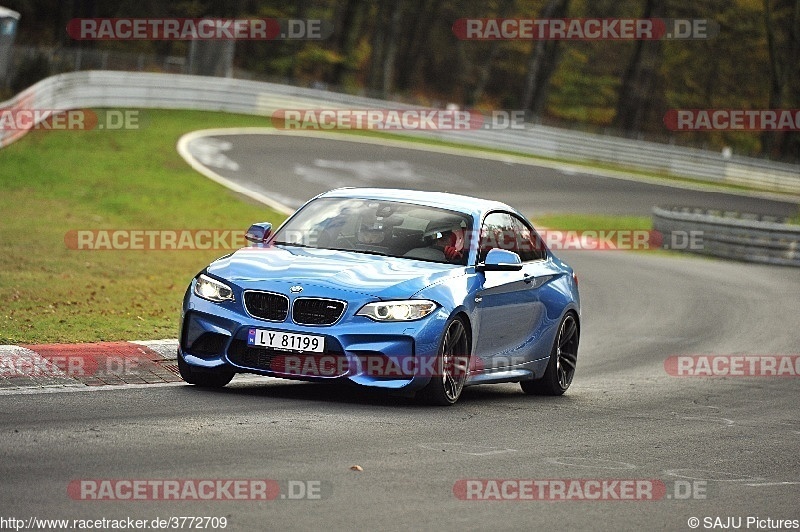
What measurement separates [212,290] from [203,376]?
68 cm

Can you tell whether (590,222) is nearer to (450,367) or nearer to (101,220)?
(101,220)

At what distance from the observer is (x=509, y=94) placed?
96875mm

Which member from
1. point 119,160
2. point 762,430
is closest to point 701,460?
point 762,430

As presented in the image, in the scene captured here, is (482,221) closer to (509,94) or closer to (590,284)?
(590,284)

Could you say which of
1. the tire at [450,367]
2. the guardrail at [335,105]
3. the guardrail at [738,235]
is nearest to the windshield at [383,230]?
the tire at [450,367]

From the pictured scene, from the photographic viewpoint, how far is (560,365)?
12266mm

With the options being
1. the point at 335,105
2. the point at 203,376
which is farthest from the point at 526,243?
the point at 335,105

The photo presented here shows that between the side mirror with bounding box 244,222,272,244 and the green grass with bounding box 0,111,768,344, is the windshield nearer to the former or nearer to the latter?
the side mirror with bounding box 244,222,272,244

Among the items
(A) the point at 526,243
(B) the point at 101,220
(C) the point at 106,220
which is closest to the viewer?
(A) the point at 526,243

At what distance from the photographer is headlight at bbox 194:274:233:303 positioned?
388 inches

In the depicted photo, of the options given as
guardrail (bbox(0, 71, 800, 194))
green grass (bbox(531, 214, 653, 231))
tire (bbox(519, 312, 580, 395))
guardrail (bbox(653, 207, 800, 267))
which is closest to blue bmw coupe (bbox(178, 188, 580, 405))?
tire (bbox(519, 312, 580, 395))

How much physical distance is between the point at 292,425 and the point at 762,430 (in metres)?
3.87

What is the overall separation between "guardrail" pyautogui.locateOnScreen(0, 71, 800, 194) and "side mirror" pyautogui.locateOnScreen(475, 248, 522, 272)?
22342 millimetres

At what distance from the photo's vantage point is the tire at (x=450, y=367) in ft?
32.8
